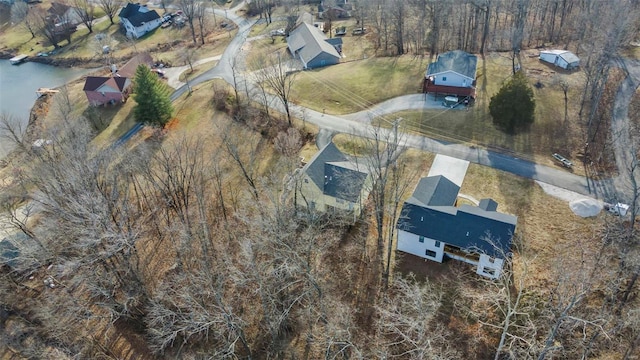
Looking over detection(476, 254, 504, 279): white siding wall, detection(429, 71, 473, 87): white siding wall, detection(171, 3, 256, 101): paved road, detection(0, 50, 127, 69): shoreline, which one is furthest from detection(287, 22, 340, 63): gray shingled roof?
detection(476, 254, 504, 279): white siding wall

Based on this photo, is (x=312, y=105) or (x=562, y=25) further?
(x=562, y=25)

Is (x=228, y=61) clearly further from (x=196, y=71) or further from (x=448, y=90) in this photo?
(x=448, y=90)

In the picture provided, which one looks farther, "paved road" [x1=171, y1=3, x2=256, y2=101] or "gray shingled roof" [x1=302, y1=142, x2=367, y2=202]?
"paved road" [x1=171, y1=3, x2=256, y2=101]

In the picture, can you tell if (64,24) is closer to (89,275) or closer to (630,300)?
(89,275)

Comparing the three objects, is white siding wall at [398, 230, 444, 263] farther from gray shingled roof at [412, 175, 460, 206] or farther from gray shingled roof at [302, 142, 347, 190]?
gray shingled roof at [302, 142, 347, 190]

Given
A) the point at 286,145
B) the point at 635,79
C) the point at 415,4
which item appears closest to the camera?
the point at 286,145

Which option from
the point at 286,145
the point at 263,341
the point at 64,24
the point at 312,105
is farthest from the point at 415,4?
the point at 64,24

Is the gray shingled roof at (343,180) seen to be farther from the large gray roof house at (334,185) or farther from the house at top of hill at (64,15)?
the house at top of hill at (64,15)

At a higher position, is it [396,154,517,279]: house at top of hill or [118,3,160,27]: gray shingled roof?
[118,3,160,27]: gray shingled roof
